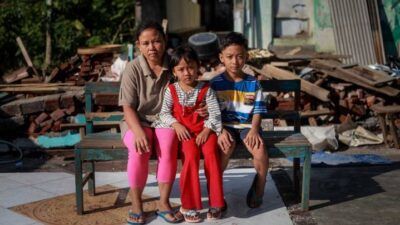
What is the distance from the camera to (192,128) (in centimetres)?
445

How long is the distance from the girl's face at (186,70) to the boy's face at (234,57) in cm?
33

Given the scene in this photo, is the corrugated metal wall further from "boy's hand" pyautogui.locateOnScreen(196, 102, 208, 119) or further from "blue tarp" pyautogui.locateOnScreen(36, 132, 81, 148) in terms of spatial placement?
"boy's hand" pyautogui.locateOnScreen(196, 102, 208, 119)

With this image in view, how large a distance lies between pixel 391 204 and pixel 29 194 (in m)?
3.34

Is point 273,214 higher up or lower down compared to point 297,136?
lower down

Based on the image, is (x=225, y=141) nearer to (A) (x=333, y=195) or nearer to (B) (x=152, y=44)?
(B) (x=152, y=44)

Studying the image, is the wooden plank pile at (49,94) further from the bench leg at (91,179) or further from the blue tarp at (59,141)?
the bench leg at (91,179)

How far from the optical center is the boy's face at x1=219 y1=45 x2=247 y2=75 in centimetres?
456

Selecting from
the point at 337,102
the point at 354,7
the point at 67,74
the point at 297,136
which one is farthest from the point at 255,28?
the point at 297,136

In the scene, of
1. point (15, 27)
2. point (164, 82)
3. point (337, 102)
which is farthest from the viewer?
point (15, 27)

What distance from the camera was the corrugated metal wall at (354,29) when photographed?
10500mm

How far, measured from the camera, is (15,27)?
541 inches

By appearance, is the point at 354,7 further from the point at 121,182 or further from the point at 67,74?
the point at 121,182

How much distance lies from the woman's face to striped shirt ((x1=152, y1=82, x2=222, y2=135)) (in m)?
0.31

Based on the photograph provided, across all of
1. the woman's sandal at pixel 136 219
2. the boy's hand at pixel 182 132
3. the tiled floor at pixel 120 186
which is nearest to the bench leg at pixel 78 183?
the tiled floor at pixel 120 186
